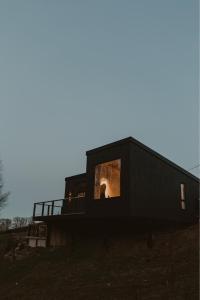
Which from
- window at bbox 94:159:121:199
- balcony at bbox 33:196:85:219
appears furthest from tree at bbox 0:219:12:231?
window at bbox 94:159:121:199

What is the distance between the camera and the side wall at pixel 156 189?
20.3 meters

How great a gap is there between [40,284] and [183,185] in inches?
581

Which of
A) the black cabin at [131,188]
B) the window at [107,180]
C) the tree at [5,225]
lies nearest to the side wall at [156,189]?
the black cabin at [131,188]

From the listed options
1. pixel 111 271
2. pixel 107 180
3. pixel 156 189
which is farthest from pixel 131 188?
pixel 111 271

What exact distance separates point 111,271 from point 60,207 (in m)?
11.7

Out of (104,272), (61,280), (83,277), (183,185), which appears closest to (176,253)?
(104,272)

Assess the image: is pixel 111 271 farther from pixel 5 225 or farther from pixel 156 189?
pixel 5 225

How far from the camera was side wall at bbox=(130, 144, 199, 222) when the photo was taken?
20.3 metres

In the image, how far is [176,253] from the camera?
59.2 feet

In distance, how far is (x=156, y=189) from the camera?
2242 cm

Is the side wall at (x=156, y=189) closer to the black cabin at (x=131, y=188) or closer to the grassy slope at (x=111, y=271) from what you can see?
the black cabin at (x=131, y=188)

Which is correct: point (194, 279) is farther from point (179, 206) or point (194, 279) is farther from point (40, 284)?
point (179, 206)

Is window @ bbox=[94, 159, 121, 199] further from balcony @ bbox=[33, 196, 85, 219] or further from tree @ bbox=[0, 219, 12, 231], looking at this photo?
tree @ bbox=[0, 219, 12, 231]

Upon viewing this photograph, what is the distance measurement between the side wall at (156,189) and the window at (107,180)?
200 centimetres
